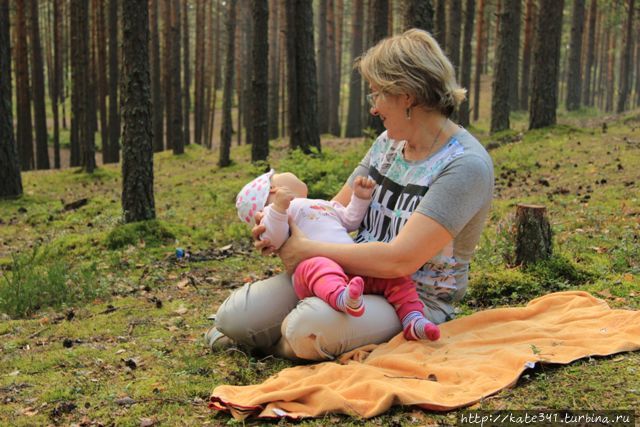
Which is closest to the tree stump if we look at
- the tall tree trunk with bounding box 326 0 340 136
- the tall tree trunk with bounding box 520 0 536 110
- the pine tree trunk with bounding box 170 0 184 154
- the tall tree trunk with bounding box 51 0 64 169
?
the pine tree trunk with bounding box 170 0 184 154

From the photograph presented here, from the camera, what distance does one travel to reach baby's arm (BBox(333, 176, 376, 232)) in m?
3.98

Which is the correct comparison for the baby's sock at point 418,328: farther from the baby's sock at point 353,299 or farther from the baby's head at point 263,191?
the baby's head at point 263,191

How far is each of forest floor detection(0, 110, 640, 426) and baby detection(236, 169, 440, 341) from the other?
2.05ft

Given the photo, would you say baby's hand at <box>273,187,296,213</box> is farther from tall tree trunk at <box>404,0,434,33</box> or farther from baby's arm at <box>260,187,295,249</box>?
tall tree trunk at <box>404,0,434,33</box>

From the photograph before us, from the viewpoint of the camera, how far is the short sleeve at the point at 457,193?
3.48 metres

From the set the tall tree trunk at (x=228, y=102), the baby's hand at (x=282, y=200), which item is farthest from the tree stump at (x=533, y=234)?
the tall tree trunk at (x=228, y=102)

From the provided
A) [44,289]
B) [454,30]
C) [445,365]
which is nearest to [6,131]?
[44,289]

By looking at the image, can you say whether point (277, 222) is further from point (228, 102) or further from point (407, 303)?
point (228, 102)

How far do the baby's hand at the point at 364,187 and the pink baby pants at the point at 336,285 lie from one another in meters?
0.53

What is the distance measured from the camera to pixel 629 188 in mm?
8727

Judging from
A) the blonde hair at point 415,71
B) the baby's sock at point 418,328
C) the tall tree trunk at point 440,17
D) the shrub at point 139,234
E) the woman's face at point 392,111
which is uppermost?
the tall tree trunk at point 440,17

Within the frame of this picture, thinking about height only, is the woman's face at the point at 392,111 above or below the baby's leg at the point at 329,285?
above

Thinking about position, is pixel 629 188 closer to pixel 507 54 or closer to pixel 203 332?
pixel 203 332

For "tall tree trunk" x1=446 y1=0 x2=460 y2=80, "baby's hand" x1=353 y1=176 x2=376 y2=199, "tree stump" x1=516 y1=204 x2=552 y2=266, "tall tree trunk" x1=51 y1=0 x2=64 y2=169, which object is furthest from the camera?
"tall tree trunk" x1=51 y1=0 x2=64 y2=169
